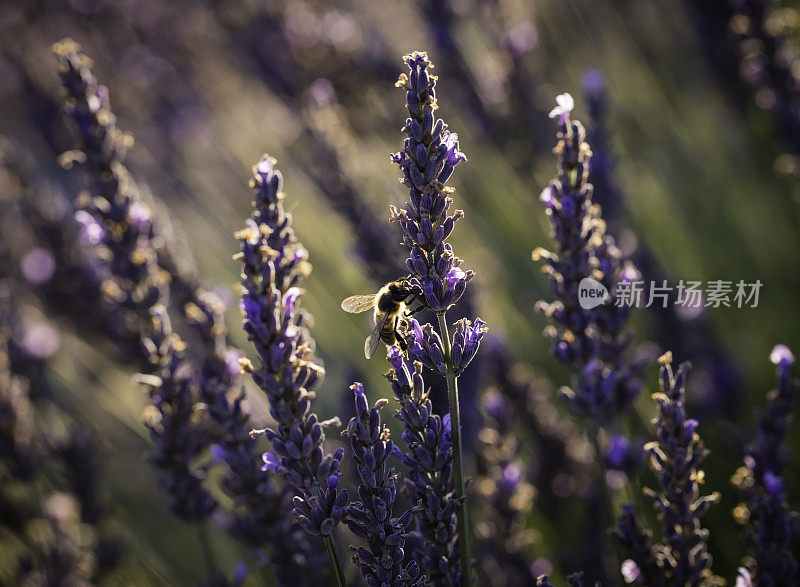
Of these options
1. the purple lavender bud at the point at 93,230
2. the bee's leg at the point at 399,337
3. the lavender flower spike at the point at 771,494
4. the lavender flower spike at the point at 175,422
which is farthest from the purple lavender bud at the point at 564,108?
the purple lavender bud at the point at 93,230

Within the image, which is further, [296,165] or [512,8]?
[296,165]

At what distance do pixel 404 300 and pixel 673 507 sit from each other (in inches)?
37.4

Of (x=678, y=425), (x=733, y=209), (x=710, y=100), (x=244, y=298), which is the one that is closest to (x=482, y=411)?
(x=678, y=425)

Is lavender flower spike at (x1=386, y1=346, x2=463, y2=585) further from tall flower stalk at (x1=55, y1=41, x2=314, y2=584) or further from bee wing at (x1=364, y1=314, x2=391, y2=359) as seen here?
tall flower stalk at (x1=55, y1=41, x2=314, y2=584)

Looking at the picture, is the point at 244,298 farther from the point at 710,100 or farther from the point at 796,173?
the point at 710,100

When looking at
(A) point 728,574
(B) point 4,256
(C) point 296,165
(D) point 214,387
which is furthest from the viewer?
(C) point 296,165

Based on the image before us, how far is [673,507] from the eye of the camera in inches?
67.6

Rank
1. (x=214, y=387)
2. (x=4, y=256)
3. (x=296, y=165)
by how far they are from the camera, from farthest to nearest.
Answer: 1. (x=296, y=165)
2. (x=4, y=256)
3. (x=214, y=387)

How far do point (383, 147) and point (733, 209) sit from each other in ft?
9.04

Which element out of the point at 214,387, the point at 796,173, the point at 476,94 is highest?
the point at 476,94

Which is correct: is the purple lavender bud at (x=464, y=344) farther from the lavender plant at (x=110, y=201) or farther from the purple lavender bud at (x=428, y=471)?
the lavender plant at (x=110, y=201)

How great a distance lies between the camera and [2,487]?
3.44 metres

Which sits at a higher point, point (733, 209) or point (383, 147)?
point (383, 147)

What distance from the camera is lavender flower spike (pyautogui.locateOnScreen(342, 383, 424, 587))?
146 centimetres
